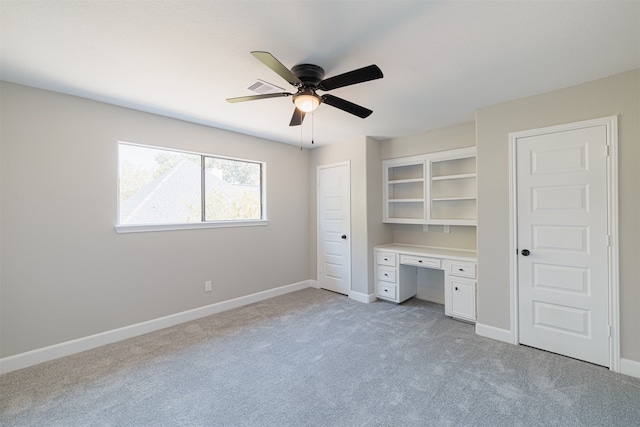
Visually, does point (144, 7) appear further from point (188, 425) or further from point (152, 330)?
point (152, 330)

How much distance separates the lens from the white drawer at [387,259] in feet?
13.4

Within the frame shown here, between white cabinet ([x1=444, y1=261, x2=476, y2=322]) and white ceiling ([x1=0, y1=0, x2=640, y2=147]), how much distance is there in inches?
75.7

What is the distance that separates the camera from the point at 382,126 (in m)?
3.76

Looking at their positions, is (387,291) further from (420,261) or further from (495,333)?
(495,333)

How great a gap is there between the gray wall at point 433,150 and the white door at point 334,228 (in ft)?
2.67

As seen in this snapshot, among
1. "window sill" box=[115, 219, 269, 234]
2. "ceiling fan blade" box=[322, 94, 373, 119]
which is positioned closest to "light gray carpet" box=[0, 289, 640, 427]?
"window sill" box=[115, 219, 269, 234]

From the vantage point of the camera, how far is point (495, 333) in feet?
9.80


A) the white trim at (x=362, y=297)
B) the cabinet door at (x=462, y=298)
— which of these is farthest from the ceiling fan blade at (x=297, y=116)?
the white trim at (x=362, y=297)

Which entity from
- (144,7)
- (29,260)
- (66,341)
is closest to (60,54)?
(144,7)

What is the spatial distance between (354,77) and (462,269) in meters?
2.74

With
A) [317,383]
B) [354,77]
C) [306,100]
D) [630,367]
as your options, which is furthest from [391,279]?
[354,77]

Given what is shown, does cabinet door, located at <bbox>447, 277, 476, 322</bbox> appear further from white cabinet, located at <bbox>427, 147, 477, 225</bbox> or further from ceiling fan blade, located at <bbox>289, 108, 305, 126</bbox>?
ceiling fan blade, located at <bbox>289, 108, 305, 126</bbox>

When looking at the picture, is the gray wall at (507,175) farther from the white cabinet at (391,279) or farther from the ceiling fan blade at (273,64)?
the ceiling fan blade at (273,64)

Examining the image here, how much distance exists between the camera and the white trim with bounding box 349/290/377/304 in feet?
13.8
